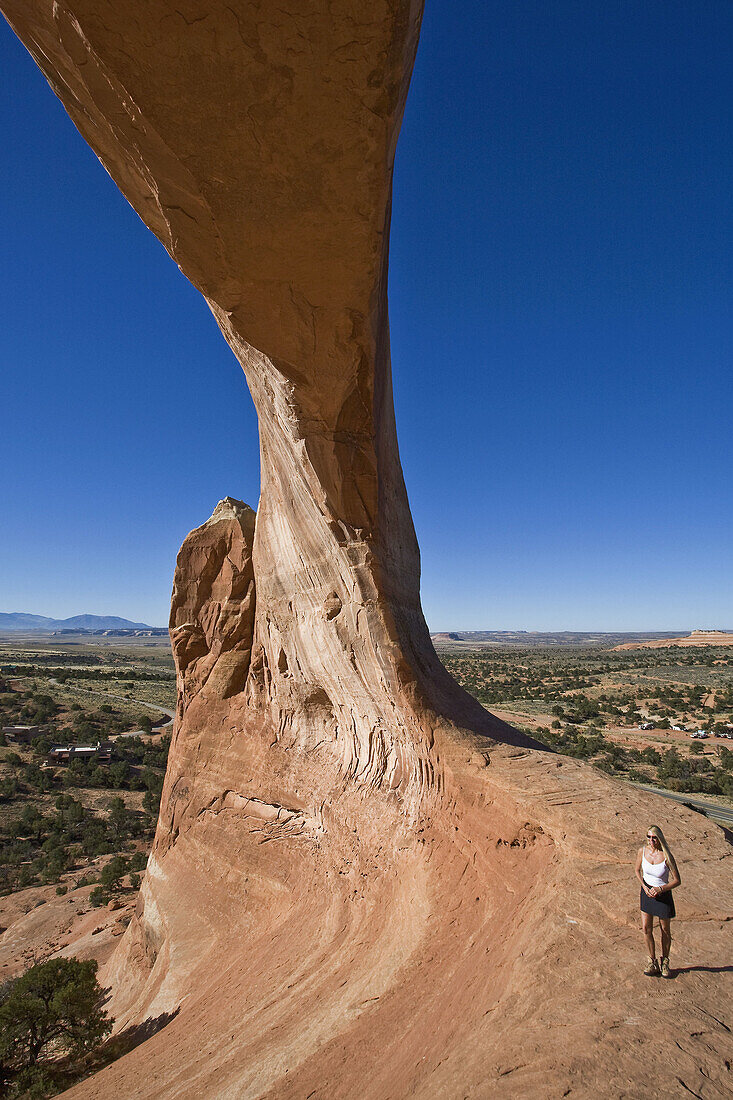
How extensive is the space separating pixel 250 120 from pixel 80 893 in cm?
2299

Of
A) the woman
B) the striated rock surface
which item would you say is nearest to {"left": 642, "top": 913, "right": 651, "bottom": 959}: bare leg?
the woman

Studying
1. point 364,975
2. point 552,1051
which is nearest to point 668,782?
point 364,975

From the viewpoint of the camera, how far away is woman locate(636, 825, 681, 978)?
4.96 m

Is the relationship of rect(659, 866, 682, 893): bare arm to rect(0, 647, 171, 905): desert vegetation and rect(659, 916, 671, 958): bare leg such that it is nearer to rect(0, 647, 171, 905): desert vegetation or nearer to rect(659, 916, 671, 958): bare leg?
rect(659, 916, 671, 958): bare leg

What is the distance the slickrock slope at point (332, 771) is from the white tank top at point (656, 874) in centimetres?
64

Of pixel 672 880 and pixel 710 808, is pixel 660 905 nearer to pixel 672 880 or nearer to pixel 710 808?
pixel 672 880

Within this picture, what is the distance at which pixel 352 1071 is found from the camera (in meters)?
5.19

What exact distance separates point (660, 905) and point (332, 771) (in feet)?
20.7

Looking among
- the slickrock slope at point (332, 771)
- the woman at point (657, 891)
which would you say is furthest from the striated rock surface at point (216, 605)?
the woman at point (657, 891)

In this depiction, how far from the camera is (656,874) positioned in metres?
5.32

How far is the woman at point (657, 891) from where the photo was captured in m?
4.96

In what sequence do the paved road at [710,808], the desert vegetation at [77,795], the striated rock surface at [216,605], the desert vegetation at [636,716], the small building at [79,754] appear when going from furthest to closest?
the small building at [79,754]
the desert vegetation at [636,716]
the paved road at [710,808]
the desert vegetation at [77,795]
the striated rock surface at [216,605]

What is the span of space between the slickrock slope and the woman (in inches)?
9.0

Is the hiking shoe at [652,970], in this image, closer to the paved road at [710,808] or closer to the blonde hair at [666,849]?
the blonde hair at [666,849]
